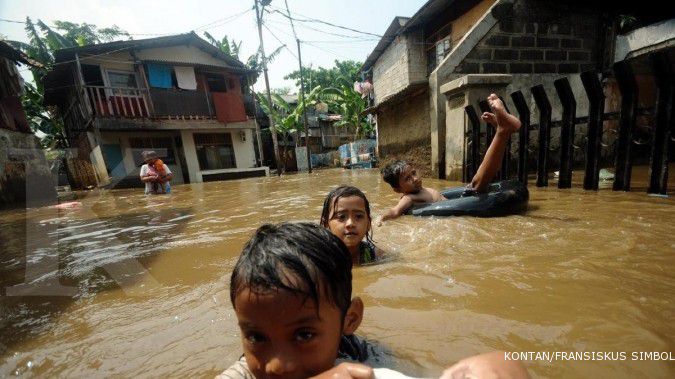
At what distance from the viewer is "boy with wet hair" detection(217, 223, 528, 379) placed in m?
0.87

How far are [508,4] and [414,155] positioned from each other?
3792mm

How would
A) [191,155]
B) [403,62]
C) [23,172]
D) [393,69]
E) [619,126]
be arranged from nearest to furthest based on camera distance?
[619,126] → [23,172] → [403,62] → [393,69] → [191,155]

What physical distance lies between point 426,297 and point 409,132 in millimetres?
7455

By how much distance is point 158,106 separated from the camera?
14406 millimetres

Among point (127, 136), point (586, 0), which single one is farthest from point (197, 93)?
point (586, 0)

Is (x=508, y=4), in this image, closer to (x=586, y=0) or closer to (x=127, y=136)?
(x=586, y=0)

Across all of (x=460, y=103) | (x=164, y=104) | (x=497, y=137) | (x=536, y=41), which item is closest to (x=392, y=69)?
(x=536, y=41)

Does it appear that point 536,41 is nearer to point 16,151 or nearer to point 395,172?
point 395,172

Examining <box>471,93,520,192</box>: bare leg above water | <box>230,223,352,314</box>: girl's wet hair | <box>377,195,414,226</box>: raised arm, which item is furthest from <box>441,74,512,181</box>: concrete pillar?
<box>230,223,352,314</box>: girl's wet hair

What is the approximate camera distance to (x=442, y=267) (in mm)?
2260

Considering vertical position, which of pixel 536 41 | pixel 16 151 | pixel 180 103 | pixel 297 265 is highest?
pixel 180 103

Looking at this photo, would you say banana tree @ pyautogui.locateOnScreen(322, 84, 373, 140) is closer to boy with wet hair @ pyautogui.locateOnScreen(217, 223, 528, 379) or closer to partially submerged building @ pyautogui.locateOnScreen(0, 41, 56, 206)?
partially submerged building @ pyautogui.locateOnScreen(0, 41, 56, 206)

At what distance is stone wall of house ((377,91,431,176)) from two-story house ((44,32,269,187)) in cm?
886

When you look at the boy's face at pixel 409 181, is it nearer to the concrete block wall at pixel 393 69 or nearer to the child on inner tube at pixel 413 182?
the child on inner tube at pixel 413 182
